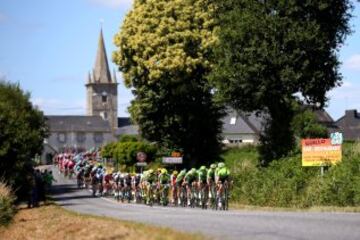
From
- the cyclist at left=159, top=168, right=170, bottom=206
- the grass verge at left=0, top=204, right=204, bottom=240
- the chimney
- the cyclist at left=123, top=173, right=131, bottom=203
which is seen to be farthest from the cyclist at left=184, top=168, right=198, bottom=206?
the chimney

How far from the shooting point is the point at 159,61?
157ft

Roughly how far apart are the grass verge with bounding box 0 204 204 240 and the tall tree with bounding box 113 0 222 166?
764 inches

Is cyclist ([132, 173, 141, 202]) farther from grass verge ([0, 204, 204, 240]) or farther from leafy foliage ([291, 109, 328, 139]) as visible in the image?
leafy foliage ([291, 109, 328, 139])

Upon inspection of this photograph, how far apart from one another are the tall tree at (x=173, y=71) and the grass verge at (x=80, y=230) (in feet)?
63.6

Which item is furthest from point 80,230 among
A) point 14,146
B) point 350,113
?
point 350,113

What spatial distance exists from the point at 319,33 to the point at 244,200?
9699 millimetres

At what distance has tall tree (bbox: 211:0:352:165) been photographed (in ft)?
125

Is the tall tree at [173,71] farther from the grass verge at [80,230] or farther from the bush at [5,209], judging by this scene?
the bush at [5,209]

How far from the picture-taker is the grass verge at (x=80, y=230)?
16.0 meters

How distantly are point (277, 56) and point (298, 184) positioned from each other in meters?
9.29

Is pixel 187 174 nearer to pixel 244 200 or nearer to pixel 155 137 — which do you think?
pixel 244 200

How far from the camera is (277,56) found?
125ft

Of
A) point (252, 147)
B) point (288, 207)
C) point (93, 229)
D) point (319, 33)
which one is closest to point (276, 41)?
point (319, 33)

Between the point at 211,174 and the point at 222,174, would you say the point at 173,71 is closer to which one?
the point at 211,174
